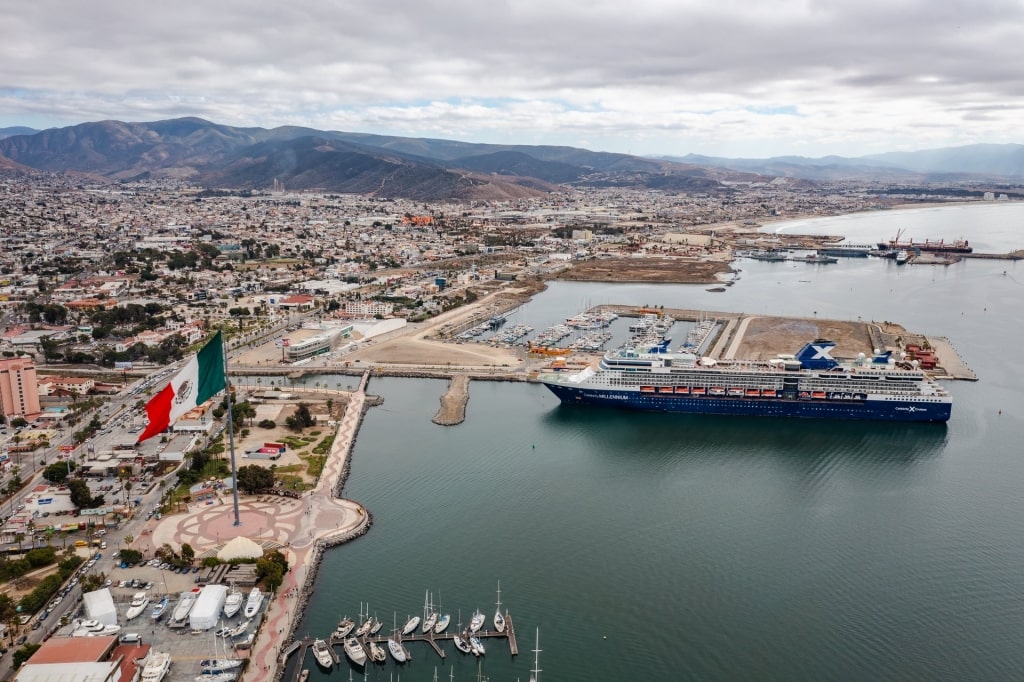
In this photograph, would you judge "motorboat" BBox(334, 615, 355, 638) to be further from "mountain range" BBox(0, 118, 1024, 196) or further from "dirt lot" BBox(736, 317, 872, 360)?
"mountain range" BBox(0, 118, 1024, 196)

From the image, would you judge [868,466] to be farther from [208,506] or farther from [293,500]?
[208,506]

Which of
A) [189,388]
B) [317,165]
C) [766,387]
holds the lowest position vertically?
[766,387]

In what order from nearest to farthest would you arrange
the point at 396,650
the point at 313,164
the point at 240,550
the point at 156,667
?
1. the point at 156,667
2. the point at 396,650
3. the point at 240,550
4. the point at 313,164

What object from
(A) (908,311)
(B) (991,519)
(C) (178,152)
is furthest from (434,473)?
(C) (178,152)

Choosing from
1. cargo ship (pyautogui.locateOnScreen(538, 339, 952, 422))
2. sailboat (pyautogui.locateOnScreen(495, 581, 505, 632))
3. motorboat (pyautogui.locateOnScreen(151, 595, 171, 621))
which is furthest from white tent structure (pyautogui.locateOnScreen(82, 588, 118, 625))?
cargo ship (pyautogui.locateOnScreen(538, 339, 952, 422))

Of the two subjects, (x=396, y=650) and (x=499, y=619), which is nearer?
(x=396, y=650)

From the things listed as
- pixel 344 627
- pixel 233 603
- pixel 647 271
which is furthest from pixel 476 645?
pixel 647 271

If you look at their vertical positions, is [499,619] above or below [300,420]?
below

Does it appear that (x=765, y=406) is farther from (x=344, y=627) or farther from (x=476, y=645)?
(x=344, y=627)
